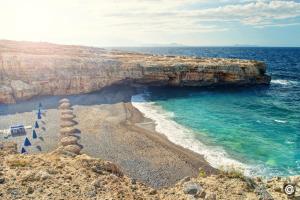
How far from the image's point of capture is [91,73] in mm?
56875

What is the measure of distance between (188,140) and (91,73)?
29.3 meters

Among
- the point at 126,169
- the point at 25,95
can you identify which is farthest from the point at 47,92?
the point at 126,169

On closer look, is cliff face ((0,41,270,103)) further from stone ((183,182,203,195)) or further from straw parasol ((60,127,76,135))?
stone ((183,182,203,195))

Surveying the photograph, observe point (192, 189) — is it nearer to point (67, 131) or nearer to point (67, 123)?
point (67, 131)

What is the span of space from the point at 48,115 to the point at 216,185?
31.4 metres

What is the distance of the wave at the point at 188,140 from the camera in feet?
88.9

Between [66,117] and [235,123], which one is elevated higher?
[66,117]

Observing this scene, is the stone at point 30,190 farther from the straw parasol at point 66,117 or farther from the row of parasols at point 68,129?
the straw parasol at point 66,117

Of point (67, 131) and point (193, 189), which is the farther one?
point (67, 131)

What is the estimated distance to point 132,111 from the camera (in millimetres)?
45844

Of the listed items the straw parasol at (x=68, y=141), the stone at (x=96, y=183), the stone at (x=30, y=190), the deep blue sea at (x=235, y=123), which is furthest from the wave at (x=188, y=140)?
the stone at (x=30, y=190)

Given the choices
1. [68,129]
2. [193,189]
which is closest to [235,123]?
[68,129]

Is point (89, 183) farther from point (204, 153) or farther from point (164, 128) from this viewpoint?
point (164, 128)

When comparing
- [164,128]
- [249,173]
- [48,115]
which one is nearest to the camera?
[249,173]
